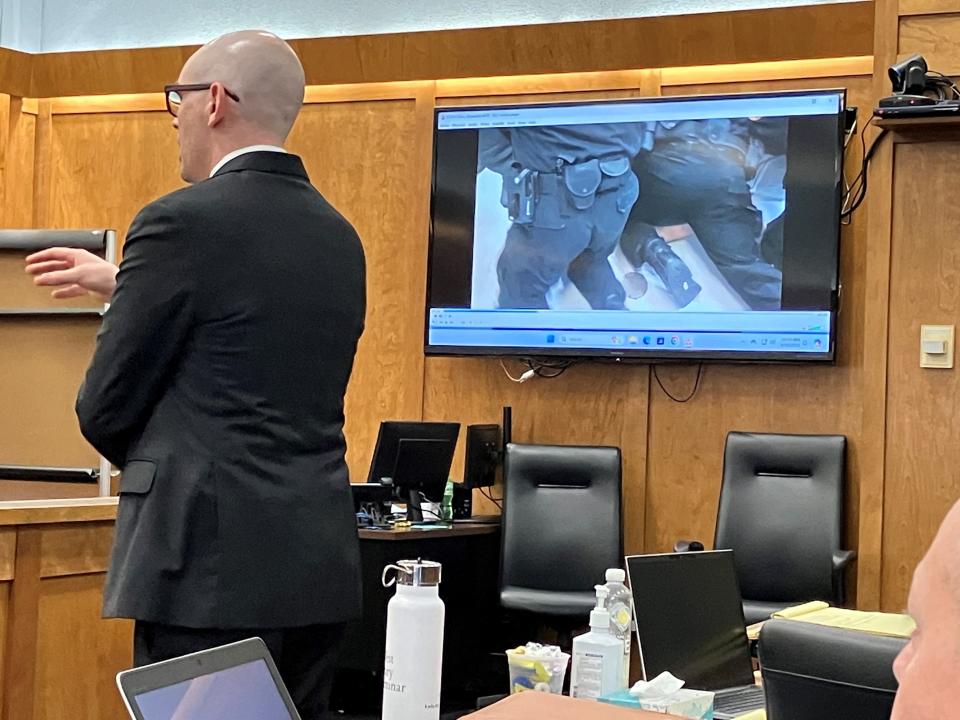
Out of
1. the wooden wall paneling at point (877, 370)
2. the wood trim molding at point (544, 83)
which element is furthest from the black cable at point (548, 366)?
the wooden wall paneling at point (877, 370)

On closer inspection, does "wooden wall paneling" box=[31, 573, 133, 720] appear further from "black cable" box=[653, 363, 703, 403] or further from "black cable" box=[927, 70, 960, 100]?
"black cable" box=[927, 70, 960, 100]

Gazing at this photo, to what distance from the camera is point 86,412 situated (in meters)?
1.98

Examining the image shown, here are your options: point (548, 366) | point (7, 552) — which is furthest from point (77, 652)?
point (548, 366)

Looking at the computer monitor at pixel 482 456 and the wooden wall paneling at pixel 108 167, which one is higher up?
the wooden wall paneling at pixel 108 167

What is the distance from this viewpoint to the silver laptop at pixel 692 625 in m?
2.33

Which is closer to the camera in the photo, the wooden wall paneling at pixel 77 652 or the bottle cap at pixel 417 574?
the bottle cap at pixel 417 574

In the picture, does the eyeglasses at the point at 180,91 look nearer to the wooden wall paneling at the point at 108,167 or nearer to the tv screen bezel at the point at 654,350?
the tv screen bezel at the point at 654,350

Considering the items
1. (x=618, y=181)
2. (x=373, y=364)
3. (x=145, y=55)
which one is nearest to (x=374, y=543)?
(x=373, y=364)

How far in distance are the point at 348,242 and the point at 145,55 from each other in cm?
446

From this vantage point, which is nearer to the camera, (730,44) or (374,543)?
(374,543)

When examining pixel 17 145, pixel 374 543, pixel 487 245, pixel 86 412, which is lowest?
pixel 374 543

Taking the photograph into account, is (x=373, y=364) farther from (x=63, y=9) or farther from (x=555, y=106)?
(x=63, y=9)

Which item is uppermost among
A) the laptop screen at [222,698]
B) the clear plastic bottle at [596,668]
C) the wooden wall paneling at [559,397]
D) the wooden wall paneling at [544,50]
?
the wooden wall paneling at [544,50]

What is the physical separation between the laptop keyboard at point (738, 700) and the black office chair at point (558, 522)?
2.63m
